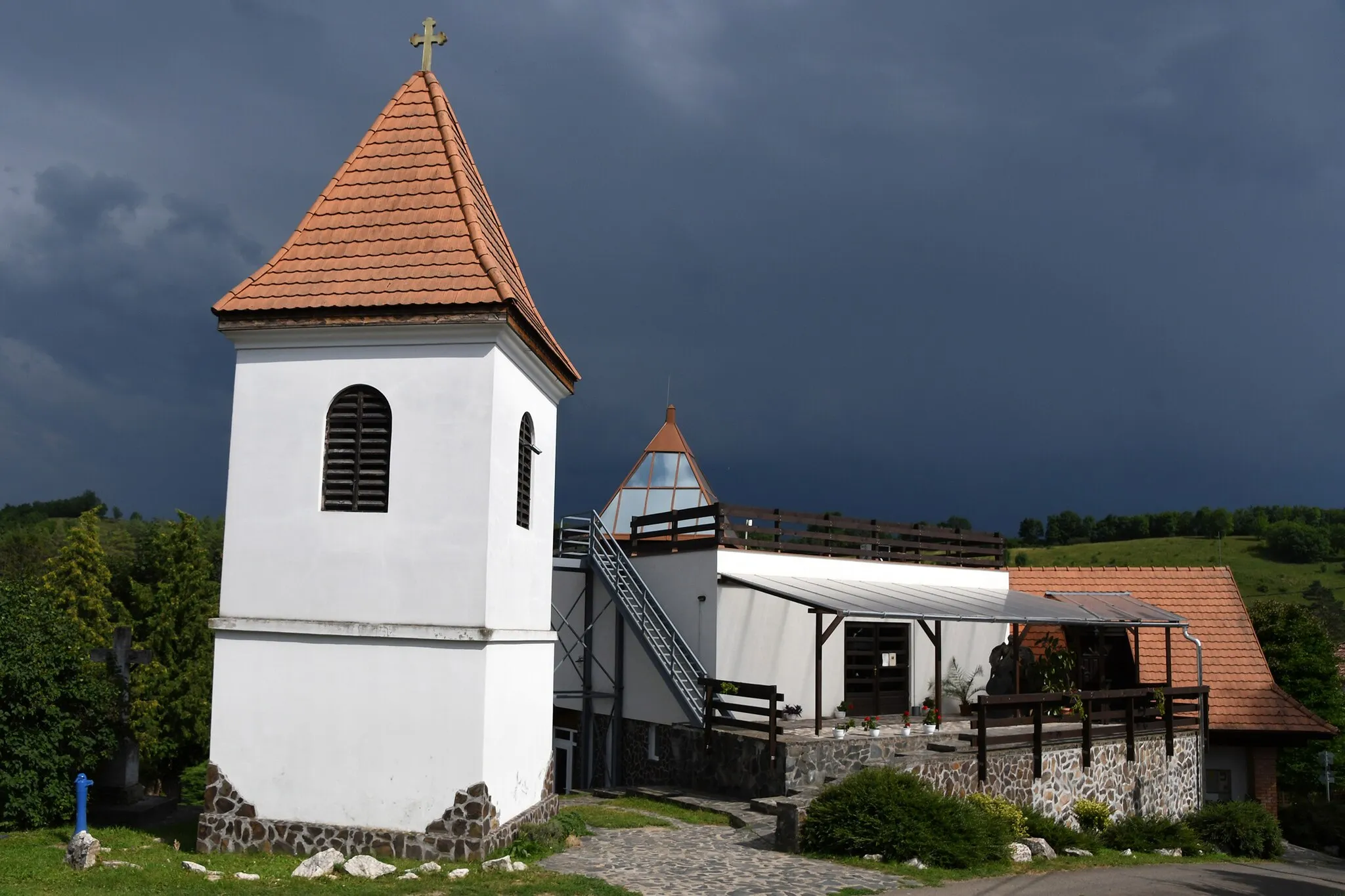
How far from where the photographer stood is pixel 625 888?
10.3 meters

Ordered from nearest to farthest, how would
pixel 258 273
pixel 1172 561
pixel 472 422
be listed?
pixel 472 422 < pixel 258 273 < pixel 1172 561

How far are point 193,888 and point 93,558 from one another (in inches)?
1097

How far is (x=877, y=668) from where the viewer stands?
20.8m

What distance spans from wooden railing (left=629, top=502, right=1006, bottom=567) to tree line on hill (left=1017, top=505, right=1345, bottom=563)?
66.6 metres

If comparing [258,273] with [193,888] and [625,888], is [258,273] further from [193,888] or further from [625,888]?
[625,888]

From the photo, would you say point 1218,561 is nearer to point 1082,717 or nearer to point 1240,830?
point 1240,830

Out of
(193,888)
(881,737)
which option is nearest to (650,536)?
(881,737)

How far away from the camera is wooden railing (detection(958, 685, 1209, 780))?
1673 centimetres

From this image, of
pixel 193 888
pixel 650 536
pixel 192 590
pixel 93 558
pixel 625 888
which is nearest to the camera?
pixel 193 888

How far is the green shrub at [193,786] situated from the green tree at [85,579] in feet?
44.7

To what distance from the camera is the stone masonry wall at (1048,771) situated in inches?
627

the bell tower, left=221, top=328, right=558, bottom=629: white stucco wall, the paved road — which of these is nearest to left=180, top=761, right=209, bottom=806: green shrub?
the bell tower

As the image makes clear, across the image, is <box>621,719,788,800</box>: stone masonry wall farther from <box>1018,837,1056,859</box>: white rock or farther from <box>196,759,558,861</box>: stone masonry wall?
<box>196,759,558,861</box>: stone masonry wall

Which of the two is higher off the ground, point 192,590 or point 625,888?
point 192,590
